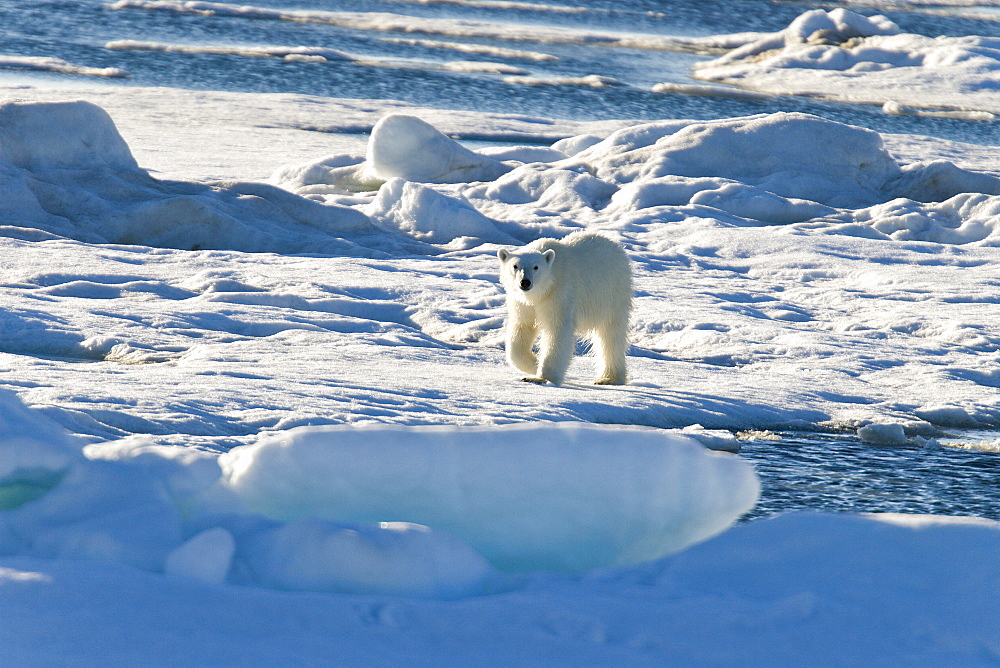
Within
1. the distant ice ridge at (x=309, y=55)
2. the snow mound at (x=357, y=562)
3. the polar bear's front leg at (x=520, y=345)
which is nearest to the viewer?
the snow mound at (x=357, y=562)

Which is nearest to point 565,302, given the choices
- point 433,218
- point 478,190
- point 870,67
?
point 433,218

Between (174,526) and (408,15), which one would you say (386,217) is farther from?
(408,15)

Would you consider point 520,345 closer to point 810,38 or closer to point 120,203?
point 120,203

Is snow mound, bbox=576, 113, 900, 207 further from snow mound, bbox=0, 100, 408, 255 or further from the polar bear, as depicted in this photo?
the polar bear

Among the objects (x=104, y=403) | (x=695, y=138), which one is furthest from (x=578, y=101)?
(x=104, y=403)

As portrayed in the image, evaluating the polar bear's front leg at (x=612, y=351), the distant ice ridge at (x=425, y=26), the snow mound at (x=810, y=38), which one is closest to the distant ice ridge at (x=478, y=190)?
the polar bear's front leg at (x=612, y=351)

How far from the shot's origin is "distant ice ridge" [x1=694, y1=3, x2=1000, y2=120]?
23047 millimetres

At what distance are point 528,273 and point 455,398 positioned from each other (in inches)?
30.0

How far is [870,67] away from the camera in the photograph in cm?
2602

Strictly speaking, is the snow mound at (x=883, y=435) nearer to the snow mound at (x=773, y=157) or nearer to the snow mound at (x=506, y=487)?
the snow mound at (x=506, y=487)

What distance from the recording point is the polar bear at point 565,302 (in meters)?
5.73

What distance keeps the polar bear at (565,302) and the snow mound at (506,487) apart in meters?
2.45

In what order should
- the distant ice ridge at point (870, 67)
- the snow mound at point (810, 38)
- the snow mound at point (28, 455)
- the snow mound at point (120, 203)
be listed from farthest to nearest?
the snow mound at point (810, 38) < the distant ice ridge at point (870, 67) < the snow mound at point (120, 203) < the snow mound at point (28, 455)

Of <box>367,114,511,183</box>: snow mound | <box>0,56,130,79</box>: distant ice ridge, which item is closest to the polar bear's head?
<box>367,114,511,183</box>: snow mound
